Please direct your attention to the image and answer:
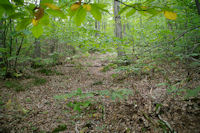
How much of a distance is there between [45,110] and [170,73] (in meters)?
5.09

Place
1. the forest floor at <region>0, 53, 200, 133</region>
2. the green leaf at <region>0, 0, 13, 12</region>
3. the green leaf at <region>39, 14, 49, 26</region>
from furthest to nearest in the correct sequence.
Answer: the forest floor at <region>0, 53, 200, 133</region>
the green leaf at <region>39, 14, 49, 26</region>
the green leaf at <region>0, 0, 13, 12</region>

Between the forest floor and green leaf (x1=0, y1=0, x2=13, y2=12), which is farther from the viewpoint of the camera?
the forest floor

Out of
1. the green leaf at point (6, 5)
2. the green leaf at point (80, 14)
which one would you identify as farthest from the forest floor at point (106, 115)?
the green leaf at point (6, 5)

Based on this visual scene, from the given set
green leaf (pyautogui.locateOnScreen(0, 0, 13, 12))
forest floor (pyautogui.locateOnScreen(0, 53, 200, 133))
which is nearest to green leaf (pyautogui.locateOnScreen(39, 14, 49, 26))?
green leaf (pyautogui.locateOnScreen(0, 0, 13, 12))

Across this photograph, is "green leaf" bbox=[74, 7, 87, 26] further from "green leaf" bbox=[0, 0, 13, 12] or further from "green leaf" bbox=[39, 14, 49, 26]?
"green leaf" bbox=[0, 0, 13, 12]

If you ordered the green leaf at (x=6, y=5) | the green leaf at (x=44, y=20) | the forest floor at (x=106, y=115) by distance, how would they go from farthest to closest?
the forest floor at (x=106, y=115) < the green leaf at (x=44, y=20) < the green leaf at (x=6, y=5)

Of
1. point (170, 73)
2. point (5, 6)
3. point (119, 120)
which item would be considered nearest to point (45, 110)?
point (119, 120)

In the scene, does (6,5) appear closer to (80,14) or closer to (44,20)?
(44,20)

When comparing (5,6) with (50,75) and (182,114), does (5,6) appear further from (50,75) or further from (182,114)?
(50,75)

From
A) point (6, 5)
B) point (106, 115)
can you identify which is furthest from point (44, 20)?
point (106, 115)

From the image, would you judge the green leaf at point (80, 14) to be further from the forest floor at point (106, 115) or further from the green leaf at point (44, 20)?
the forest floor at point (106, 115)

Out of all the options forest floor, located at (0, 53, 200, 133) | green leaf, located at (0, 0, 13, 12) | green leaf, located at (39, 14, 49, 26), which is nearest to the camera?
green leaf, located at (0, 0, 13, 12)

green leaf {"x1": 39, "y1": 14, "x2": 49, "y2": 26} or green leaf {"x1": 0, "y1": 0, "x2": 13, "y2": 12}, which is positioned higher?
green leaf {"x1": 0, "y1": 0, "x2": 13, "y2": 12}

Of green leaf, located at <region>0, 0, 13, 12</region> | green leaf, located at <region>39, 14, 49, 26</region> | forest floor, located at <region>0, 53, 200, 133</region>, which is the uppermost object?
green leaf, located at <region>0, 0, 13, 12</region>
